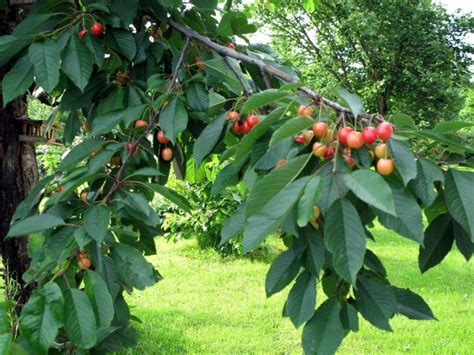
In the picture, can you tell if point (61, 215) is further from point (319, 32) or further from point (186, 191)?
point (319, 32)

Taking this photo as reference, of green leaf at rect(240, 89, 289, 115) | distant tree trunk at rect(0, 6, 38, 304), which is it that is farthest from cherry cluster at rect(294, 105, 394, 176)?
distant tree trunk at rect(0, 6, 38, 304)

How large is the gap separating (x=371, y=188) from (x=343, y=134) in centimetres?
14

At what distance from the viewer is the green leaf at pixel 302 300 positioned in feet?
3.53

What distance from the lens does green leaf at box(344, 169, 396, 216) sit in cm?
81

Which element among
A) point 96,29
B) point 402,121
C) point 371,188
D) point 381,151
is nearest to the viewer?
point 371,188

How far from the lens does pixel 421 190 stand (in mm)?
961

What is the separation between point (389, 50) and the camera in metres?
19.7

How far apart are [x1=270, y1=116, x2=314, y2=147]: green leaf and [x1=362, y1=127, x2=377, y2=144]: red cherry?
9cm

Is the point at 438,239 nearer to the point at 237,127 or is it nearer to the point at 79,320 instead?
the point at 237,127

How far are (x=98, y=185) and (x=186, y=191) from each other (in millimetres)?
5644

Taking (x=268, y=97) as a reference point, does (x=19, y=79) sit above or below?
below

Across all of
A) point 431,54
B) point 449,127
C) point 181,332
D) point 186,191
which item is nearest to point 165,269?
point 186,191

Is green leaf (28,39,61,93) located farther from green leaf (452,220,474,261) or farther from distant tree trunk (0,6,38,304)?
distant tree trunk (0,6,38,304)

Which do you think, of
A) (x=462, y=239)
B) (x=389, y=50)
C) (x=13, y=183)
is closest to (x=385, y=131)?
(x=462, y=239)
